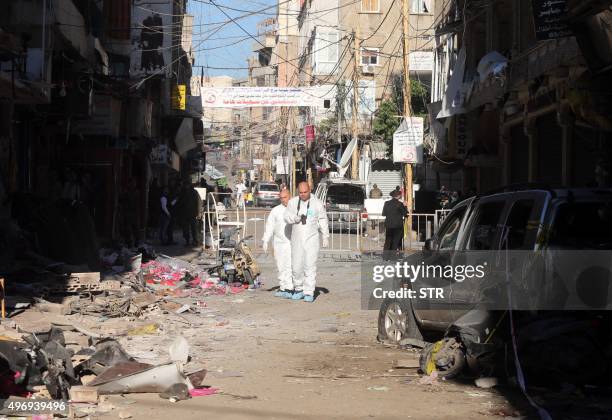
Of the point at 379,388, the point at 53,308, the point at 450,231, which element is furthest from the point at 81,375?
the point at 53,308

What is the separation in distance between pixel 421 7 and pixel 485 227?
46110 mm

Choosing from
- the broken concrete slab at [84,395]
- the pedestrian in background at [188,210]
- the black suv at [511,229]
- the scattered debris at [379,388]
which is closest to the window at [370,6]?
the pedestrian in background at [188,210]

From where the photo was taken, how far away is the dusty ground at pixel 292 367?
704cm

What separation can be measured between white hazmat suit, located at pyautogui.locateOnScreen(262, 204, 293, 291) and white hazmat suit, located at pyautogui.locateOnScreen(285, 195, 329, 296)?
0.32 meters

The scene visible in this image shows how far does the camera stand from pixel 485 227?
912cm

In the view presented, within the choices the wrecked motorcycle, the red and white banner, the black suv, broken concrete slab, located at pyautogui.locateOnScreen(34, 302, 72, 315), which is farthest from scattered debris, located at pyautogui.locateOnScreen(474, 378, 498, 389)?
the red and white banner

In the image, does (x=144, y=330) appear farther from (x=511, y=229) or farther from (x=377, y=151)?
(x=377, y=151)

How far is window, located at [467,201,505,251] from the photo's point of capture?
28.9 ft

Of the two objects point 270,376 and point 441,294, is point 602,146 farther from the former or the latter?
point 270,376

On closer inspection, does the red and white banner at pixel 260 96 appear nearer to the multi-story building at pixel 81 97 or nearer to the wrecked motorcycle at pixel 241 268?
the multi-story building at pixel 81 97

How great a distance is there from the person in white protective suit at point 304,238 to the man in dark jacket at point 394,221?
6018 millimetres

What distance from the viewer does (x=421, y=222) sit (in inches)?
1001

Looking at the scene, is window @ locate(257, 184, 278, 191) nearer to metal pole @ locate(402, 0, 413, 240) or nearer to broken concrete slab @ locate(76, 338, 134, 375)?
metal pole @ locate(402, 0, 413, 240)

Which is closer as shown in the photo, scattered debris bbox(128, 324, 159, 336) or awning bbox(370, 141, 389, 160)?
scattered debris bbox(128, 324, 159, 336)
